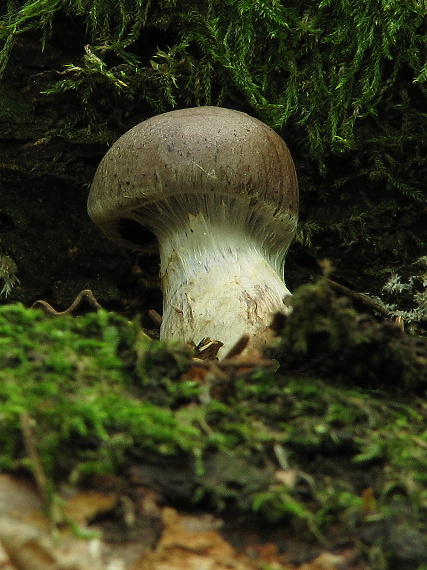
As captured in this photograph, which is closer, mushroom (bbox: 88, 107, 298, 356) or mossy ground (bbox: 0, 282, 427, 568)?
mossy ground (bbox: 0, 282, 427, 568)

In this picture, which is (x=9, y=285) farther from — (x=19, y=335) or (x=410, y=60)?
(x=410, y=60)

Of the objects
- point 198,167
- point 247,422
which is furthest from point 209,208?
point 247,422

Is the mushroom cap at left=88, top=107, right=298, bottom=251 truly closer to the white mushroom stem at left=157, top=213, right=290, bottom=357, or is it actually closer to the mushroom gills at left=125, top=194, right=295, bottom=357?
the mushroom gills at left=125, top=194, right=295, bottom=357

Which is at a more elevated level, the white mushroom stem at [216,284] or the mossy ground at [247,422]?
the mossy ground at [247,422]

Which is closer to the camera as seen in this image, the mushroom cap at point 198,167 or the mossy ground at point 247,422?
the mossy ground at point 247,422

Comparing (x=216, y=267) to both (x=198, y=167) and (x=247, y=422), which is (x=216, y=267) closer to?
(x=198, y=167)

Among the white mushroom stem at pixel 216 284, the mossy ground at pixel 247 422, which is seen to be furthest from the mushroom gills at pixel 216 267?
the mossy ground at pixel 247 422

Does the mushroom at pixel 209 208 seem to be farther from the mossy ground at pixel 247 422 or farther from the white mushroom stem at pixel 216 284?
the mossy ground at pixel 247 422

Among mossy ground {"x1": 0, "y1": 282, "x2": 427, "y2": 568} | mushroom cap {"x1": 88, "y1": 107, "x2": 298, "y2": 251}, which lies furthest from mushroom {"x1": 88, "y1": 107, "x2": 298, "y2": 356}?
mossy ground {"x1": 0, "y1": 282, "x2": 427, "y2": 568}
